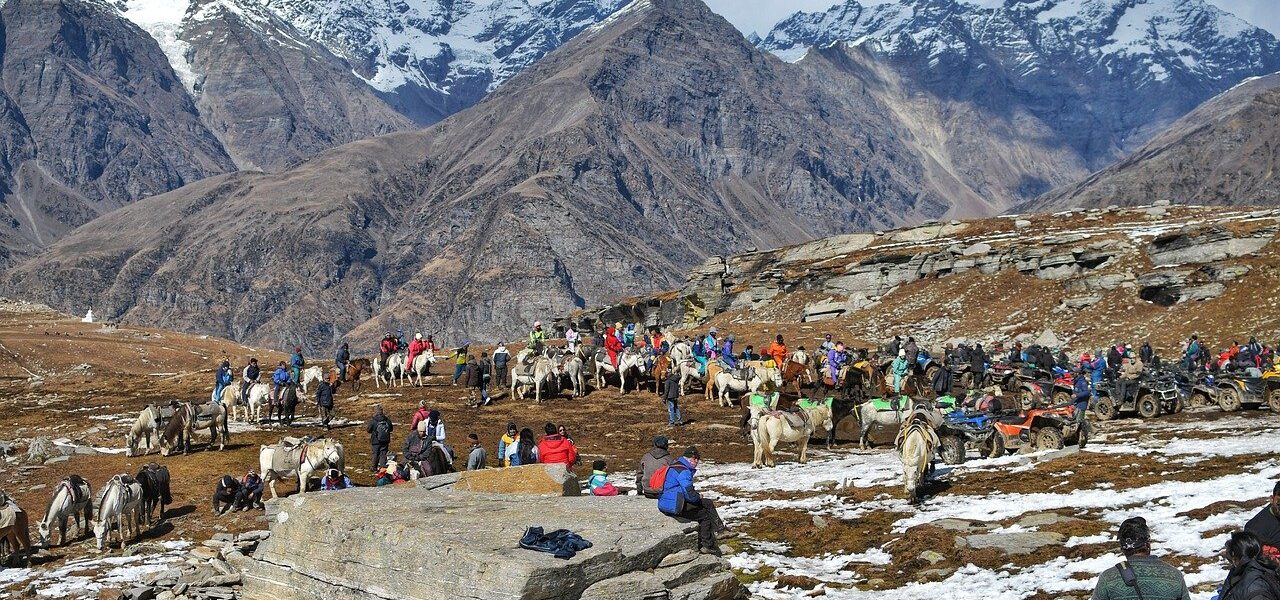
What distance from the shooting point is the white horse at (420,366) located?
5028cm

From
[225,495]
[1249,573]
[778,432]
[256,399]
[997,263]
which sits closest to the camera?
[1249,573]

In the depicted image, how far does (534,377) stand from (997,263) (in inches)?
1415

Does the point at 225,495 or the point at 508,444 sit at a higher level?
the point at 508,444

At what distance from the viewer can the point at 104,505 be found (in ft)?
80.4

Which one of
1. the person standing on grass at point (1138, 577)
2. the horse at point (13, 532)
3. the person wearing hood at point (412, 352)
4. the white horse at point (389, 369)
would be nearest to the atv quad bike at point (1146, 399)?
the person standing on grass at point (1138, 577)

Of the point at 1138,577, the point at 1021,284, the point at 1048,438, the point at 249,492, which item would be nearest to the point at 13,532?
the point at 249,492

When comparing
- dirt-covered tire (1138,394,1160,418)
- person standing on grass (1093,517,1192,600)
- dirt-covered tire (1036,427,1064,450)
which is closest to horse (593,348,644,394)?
dirt-covered tire (1138,394,1160,418)

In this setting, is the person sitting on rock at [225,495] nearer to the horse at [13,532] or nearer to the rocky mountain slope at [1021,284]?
the horse at [13,532]

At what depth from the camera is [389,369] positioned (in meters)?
50.4

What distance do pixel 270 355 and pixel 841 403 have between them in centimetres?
5810

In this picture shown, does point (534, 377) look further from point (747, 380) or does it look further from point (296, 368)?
point (296, 368)

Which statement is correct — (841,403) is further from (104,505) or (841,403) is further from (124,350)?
(124,350)

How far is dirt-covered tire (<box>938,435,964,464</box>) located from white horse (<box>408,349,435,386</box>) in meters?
28.6

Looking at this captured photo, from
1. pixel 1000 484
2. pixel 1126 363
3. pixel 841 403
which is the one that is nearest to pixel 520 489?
pixel 1000 484
